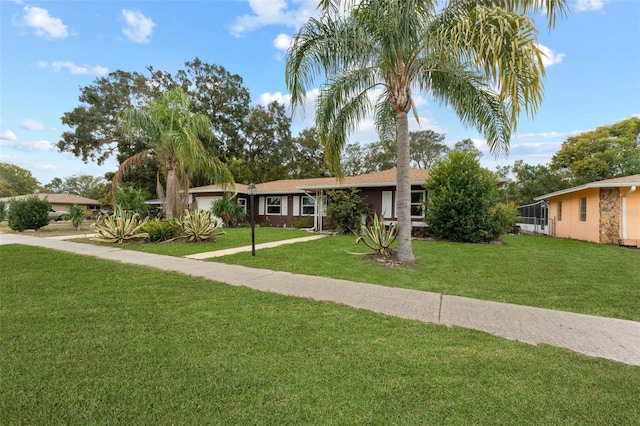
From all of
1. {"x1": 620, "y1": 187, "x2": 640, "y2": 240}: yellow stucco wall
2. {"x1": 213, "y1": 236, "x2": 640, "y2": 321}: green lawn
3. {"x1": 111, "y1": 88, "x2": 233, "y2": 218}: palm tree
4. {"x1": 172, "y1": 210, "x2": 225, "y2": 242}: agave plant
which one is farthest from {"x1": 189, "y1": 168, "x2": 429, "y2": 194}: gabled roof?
{"x1": 620, "y1": 187, "x2": 640, "y2": 240}: yellow stucco wall

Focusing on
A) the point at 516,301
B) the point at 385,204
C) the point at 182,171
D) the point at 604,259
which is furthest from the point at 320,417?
the point at 385,204

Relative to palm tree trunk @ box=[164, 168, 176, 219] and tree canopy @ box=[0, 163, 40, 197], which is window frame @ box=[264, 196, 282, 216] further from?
tree canopy @ box=[0, 163, 40, 197]

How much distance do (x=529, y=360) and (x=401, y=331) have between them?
1246 millimetres

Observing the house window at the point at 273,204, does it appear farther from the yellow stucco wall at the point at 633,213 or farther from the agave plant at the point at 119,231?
the yellow stucco wall at the point at 633,213

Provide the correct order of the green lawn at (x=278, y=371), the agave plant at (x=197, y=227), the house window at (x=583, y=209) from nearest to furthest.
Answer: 1. the green lawn at (x=278, y=371)
2. the agave plant at (x=197, y=227)
3. the house window at (x=583, y=209)

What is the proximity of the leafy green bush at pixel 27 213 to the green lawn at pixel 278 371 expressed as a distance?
57.6ft

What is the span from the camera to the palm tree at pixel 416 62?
218 inches

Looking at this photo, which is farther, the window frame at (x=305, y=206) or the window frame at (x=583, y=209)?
the window frame at (x=305, y=206)

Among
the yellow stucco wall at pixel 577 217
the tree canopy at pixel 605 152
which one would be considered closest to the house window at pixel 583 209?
the yellow stucco wall at pixel 577 217

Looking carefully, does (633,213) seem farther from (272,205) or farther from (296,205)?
(272,205)

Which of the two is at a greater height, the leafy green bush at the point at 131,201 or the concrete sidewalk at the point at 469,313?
the leafy green bush at the point at 131,201

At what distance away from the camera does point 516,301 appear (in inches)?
195

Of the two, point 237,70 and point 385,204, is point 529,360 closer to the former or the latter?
point 385,204

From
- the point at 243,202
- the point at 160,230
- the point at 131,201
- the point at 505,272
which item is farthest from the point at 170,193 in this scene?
the point at 505,272
